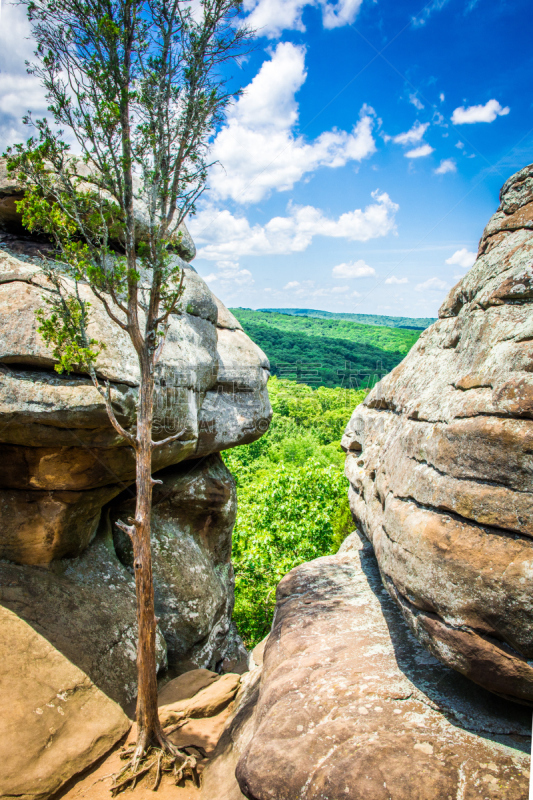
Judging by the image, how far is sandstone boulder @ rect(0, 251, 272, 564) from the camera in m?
7.94

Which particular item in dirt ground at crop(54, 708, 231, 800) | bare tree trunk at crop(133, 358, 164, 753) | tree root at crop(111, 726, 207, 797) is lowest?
dirt ground at crop(54, 708, 231, 800)

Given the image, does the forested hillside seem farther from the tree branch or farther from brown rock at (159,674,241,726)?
the tree branch

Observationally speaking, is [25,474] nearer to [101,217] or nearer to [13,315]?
[13,315]

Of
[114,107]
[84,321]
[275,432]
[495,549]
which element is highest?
[114,107]

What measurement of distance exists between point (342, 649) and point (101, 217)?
24.6 feet

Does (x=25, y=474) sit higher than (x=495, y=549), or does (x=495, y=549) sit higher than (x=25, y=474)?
(x=495, y=549)

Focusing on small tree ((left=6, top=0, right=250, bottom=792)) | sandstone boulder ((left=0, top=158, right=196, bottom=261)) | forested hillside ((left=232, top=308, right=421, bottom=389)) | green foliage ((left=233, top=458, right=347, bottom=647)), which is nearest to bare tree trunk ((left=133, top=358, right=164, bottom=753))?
small tree ((left=6, top=0, right=250, bottom=792))

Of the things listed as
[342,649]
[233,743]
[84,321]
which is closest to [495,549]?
[342,649]

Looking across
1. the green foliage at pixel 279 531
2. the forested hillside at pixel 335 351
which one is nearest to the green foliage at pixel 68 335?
the green foliage at pixel 279 531

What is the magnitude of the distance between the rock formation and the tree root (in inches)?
27.8

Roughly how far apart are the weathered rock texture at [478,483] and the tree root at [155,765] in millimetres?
4544

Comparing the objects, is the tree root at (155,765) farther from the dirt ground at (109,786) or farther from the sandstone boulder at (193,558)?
the sandstone boulder at (193,558)

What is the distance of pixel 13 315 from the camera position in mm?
8031

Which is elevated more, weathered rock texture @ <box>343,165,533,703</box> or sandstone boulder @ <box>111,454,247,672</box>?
weathered rock texture @ <box>343,165,533,703</box>
